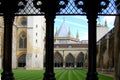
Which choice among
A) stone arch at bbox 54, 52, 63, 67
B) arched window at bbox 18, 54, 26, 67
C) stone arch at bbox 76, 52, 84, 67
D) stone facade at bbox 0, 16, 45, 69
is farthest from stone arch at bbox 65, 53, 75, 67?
arched window at bbox 18, 54, 26, 67

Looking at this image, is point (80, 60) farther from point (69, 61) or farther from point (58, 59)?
point (58, 59)

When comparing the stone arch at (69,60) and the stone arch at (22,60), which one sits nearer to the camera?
the stone arch at (22,60)

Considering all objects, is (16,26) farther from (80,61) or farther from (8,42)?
(8,42)

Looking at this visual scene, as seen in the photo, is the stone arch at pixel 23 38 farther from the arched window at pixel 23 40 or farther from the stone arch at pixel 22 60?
the stone arch at pixel 22 60

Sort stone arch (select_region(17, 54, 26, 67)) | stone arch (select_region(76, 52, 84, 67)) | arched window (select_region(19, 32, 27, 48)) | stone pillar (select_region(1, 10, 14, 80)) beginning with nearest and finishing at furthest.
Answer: stone pillar (select_region(1, 10, 14, 80))
arched window (select_region(19, 32, 27, 48))
stone arch (select_region(17, 54, 26, 67))
stone arch (select_region(76, 52, 84, 67))

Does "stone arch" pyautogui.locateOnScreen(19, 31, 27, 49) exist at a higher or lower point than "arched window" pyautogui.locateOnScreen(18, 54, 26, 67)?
higher

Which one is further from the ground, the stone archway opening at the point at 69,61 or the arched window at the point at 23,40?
the arched window at the point at 23,40

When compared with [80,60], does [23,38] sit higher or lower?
higher

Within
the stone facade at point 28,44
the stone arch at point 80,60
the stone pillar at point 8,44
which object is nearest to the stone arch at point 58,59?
the stone arch at point 80,60

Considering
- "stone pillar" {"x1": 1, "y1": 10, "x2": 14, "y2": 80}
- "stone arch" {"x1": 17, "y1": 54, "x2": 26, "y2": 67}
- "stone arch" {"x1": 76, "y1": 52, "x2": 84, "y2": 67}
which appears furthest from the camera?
"stone arch" {"x1": 76, "y1": 52, "x2": 84, "y2": 67}

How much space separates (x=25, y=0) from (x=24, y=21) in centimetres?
7340

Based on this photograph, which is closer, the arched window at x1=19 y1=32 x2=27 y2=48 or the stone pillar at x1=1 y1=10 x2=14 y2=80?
the stone pillar at x1=1 y1=10 x2=14 y2=80

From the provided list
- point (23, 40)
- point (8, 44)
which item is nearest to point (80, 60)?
point (23, 40)

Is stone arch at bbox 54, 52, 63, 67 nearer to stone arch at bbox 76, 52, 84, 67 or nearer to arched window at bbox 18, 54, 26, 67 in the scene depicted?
stone arch at bbox 76, 52, 84, 67
